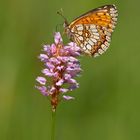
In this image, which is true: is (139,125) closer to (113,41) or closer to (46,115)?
(46,115)

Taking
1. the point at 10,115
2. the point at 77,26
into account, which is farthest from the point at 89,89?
the point at 77,26

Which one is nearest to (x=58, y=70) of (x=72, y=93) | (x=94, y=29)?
(x=94, y=29)

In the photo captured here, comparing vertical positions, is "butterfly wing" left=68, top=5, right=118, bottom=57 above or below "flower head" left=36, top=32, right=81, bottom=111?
above

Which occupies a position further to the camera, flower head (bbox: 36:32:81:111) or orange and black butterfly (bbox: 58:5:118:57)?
orange and black butterfly (bbox: 58:5:118:57)

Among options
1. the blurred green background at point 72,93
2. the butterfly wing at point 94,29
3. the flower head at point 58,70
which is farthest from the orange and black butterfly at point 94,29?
the blurred green background at point 72,93

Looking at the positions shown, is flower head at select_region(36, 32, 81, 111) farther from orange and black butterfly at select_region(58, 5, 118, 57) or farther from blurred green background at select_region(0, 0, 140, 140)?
blurred green background at select_region(0, 0, 140, 140)

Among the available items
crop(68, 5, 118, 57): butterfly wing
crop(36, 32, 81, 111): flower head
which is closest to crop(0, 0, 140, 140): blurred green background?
crop(68, 5, 118, 57): butterfly wing

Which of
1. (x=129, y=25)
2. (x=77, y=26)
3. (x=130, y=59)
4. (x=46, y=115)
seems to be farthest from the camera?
(x=129, y=25)
